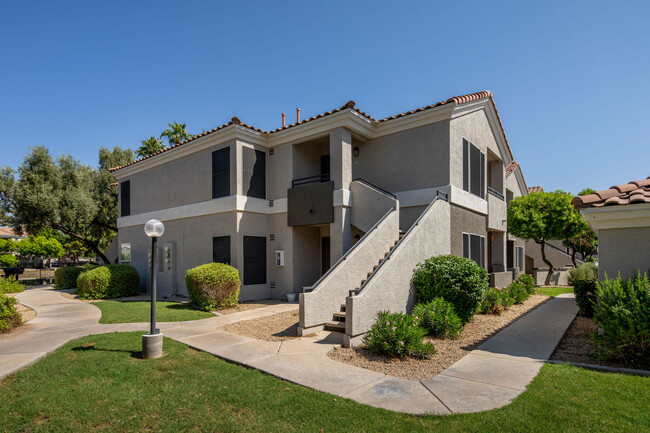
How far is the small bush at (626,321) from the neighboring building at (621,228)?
0.59 meters

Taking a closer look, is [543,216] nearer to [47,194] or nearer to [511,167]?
[511,167]

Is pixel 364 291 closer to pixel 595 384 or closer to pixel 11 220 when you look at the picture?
pixel 595 384

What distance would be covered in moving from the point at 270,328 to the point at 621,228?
815 cm

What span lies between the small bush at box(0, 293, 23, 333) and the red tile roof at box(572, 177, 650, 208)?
44.7 feet

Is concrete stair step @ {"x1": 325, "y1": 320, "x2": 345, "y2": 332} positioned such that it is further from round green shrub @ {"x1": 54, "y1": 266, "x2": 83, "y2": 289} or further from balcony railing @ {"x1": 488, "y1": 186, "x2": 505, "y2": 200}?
round green shrub @ {"x1": 54, "y1": 266, "x2": 83, "y2": 289}

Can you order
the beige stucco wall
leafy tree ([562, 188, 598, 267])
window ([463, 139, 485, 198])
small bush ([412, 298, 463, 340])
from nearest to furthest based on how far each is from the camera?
the beige stucco wall
small bush ([412, 298, 463, 340])
window ([463, 139, 485, 198])
leafy tree ([562, 188, 598, 267])

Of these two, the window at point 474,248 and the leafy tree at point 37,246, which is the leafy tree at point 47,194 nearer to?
the leafy tree at point 37,246

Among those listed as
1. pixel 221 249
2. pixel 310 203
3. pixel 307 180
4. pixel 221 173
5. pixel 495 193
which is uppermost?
pixel 221 173

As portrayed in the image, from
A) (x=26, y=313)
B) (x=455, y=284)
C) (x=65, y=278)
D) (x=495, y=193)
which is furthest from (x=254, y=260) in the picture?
(x=65, y=278)

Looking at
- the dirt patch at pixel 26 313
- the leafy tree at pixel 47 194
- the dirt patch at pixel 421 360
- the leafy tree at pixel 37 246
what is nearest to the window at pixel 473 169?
the dirt patch at pixel 421 360

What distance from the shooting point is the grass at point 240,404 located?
413 cm

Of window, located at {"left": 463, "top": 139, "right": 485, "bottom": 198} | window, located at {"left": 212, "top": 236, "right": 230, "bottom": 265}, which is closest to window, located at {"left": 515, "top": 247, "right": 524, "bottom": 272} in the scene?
window, located at {"left": 463, "top": 139, "right": 485, "bottom": 198}

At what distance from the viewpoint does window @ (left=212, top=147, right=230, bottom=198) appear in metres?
14.2

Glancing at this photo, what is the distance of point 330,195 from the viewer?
42.2 ft
